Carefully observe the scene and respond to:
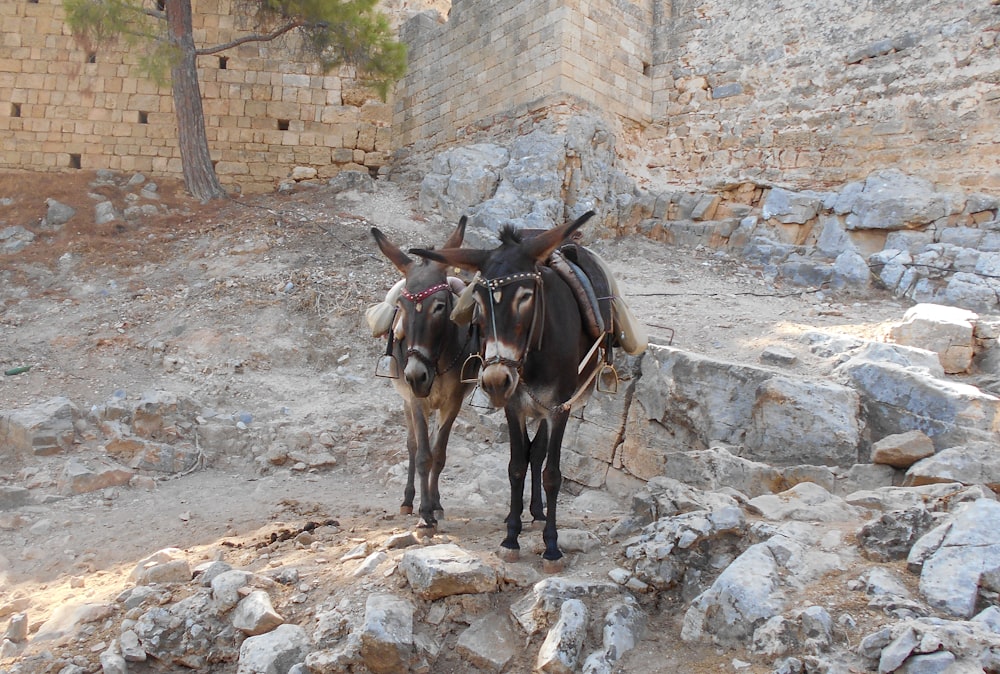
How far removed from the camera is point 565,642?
3.38 metres

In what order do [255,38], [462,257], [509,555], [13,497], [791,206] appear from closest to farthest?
[509,555] → [462,257] → [13,497] → [791,206] → [255,38]

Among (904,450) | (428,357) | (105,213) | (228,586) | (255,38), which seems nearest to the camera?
(228,586)

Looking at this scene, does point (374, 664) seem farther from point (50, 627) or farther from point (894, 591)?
point (894, 591)

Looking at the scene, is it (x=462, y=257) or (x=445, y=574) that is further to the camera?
(x=462, y=257)

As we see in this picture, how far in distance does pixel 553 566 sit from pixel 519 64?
10449mm

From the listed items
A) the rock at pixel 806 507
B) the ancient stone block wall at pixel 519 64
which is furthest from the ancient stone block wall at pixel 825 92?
the rock at pixel 806 507

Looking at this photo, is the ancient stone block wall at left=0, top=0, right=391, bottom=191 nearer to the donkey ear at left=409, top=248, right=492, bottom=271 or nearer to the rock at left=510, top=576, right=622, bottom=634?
the donkey ear at left=409, top=248, right=492, bottom=271

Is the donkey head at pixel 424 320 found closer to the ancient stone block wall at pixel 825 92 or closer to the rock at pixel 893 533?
the rock at pixel 893 533

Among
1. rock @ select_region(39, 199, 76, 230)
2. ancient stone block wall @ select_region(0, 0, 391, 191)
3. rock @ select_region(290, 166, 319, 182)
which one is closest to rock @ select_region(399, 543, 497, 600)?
rock @ select_region(39, 199, 76, 230)

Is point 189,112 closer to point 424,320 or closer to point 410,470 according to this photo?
point 410,470

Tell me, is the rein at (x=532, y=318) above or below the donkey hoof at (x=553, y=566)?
above

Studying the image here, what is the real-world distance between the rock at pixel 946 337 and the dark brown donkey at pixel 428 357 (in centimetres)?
409

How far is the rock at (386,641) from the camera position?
345 cm

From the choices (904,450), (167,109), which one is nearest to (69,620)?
(904,450)
